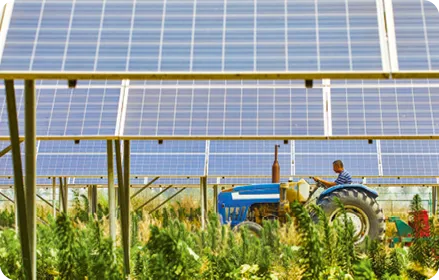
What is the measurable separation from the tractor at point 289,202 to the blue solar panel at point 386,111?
1.25 meters

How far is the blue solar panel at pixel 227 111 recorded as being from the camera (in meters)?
15.5

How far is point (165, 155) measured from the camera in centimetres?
2397

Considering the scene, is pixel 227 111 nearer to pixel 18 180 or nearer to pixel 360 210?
pixel 360 210

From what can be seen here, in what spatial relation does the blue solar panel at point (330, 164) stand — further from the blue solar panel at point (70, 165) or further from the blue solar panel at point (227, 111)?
the blue solar panel at point (227, 111)

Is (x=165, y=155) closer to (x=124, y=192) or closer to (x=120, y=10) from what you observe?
(x=124, y=192)

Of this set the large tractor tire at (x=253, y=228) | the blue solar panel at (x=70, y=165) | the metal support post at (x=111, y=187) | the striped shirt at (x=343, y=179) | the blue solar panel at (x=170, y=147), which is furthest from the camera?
the blue solar panel at (x=170, y=147)

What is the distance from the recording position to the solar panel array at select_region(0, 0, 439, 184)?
9992mm

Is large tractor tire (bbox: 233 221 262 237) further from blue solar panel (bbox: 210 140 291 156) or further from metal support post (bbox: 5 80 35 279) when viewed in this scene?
metal support post (bbox: 5 80 35 279)

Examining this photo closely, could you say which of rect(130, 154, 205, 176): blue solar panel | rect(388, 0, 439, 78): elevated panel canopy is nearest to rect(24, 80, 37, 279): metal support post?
rect(388, 0, 439, 78): elevated panel canopy

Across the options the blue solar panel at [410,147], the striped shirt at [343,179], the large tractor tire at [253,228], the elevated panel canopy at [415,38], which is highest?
the blue solar panel at [410,147]

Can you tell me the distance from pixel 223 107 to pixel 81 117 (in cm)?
247

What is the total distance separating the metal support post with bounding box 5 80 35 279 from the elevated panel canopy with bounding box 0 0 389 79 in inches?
17.2

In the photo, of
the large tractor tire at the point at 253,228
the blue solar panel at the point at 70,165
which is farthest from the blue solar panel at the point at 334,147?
the large tractor tire at the point at 253,228

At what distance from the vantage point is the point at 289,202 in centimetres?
1803
